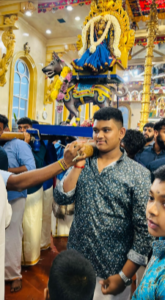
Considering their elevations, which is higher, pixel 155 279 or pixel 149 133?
pixel 149 133

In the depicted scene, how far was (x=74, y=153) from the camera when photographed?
114 cm

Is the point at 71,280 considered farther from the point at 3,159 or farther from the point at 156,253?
the point at 3,159

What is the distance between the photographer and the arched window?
314 inches

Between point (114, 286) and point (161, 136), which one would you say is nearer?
point (114, 286)

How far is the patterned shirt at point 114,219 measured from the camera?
3.58ft

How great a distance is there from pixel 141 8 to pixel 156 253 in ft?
21.9

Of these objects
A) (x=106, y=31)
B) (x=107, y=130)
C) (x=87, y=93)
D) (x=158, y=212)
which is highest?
(x=106, y=31)

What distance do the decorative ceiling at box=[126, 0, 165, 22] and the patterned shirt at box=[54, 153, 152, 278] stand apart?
5.85 meters

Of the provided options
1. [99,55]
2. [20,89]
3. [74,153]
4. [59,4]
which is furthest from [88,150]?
[20,89]

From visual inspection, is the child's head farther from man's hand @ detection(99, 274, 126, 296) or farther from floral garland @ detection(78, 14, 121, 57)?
floral garland @ detection(78, 14, 121, 57)

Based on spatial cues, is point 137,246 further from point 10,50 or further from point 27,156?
point 10,50

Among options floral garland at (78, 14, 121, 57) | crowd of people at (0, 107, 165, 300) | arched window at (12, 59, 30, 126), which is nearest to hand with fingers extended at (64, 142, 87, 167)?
crowd of people at (0, 107, 165, 300)

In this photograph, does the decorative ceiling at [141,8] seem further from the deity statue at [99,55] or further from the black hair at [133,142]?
the black hair at [133,142]

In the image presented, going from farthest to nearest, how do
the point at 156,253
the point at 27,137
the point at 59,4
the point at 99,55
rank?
1. the point at 59,4
2. the point at 99,55
3. the point at 27,137
4. the point at 156,253
